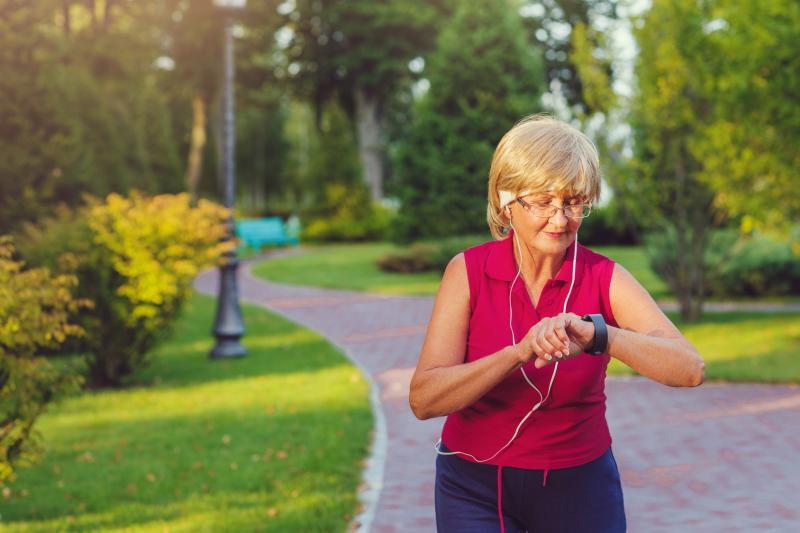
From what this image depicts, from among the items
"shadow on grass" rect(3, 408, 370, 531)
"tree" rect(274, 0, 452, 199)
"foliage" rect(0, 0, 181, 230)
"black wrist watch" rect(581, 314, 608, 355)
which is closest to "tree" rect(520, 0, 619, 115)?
"tree" rect(274, 0, 452, 199)

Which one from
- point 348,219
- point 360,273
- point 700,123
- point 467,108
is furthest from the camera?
point 348,219

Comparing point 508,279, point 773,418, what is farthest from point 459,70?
point 508,279

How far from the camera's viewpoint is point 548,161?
2316 millimetres

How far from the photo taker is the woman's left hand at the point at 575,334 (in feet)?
7.05

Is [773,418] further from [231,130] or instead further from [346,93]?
[346,93]

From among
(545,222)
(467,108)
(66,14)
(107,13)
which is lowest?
(545,222)

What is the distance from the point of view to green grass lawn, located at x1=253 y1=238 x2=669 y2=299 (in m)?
20.0

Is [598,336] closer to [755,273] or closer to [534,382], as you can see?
[534,382]

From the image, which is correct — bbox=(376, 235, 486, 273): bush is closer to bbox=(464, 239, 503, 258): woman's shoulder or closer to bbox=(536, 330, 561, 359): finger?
bbox=(464, 239, 503, 258): woman's shoulder

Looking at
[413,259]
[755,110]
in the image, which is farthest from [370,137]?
[755,110]

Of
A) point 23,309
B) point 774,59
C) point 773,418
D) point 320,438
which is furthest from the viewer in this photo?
point 774,59

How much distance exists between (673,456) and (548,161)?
199 inches

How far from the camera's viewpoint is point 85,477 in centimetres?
645

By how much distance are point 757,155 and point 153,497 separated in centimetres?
841
